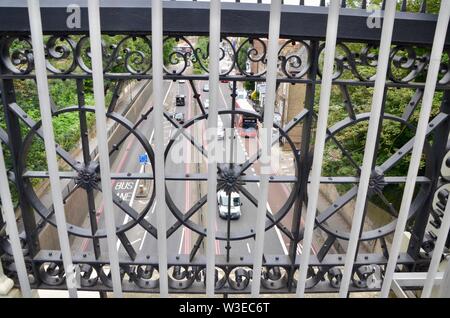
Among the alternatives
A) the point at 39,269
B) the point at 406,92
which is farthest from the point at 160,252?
the point at 406,92

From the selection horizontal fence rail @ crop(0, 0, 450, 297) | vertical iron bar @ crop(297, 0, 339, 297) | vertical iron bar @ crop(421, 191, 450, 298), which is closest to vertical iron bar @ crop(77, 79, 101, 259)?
horizontal fence rail @ crop(0, 0, 450, 297)

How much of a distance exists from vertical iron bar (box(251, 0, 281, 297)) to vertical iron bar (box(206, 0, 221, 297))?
0.80 feet

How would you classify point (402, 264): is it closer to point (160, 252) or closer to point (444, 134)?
point (444, 134)

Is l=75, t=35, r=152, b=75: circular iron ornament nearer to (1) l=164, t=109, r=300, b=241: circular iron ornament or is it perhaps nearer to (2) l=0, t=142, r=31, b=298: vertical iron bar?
(1) l=164, t=109, r=300, b=241: circular iron ornament

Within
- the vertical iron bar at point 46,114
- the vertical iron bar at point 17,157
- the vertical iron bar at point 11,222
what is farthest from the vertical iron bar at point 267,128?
the vertical iron bar at point 17,157

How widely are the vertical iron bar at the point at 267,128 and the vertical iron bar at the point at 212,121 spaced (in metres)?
0.24

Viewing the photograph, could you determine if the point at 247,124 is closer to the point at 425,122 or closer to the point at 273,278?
the point at 273,278

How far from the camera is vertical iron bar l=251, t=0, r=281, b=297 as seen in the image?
166 centimetres

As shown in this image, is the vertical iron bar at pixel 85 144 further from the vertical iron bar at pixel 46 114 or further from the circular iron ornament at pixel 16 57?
the vertical iron bar at pixel 46 114

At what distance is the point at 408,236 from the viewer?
9.32 ft

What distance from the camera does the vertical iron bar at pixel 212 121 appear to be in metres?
1.65

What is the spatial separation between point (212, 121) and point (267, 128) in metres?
0.29

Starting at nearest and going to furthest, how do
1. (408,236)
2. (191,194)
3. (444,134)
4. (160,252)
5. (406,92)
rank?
(160,252) → (444,134) → (408,236) → (406,92) → (191,194)
